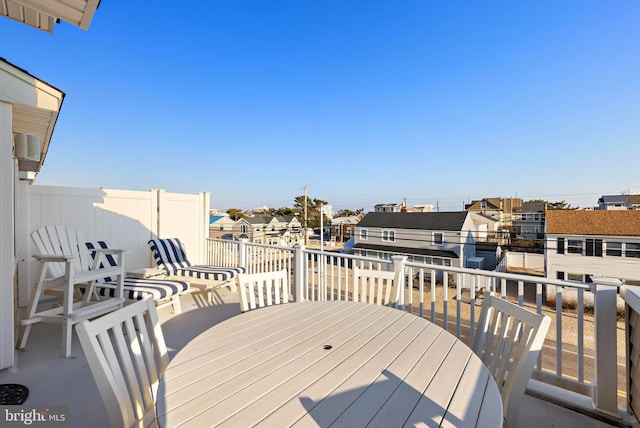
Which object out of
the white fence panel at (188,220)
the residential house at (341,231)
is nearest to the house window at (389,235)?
the residential house at (341,231)

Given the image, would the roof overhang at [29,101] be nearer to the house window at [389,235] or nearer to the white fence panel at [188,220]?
the white fence panel at [188,220]

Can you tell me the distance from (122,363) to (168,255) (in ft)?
12.4

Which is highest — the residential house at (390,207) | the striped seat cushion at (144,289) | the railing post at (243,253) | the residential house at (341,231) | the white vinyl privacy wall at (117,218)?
the residential house at (390,207)

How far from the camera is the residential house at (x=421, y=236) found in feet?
54.4

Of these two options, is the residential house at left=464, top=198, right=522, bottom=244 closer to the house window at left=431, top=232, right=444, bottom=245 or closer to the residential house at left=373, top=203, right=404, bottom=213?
the residential house at left=373, top=203, right=404, bottom=213

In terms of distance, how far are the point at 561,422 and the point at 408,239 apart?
55.9ft

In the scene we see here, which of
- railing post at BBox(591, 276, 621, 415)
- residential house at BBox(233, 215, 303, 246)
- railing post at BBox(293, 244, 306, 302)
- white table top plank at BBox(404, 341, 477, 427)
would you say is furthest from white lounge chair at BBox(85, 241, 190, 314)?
residential house at BBox(233, 215, 303, 246)

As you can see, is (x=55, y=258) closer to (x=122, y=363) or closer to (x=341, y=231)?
(x=122, y=363)

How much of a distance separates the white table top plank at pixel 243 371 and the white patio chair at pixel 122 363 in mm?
243

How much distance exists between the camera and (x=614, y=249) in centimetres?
1172

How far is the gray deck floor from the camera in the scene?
1792mm

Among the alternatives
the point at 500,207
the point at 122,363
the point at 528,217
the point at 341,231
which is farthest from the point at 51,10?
the point at 528,217

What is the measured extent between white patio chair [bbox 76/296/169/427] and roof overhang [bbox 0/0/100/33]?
2.07 metres

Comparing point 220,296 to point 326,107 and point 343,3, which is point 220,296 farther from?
point 326,107
